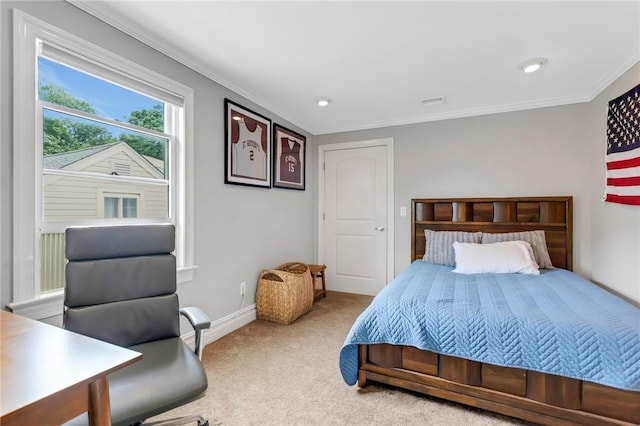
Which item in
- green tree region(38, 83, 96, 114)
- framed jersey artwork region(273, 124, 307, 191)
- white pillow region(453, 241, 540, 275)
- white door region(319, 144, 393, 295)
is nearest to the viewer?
green tree region(38, 83, 96, 114)

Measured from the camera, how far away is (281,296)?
2.93 metres

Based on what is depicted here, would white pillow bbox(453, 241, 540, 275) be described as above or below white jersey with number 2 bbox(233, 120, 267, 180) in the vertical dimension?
below

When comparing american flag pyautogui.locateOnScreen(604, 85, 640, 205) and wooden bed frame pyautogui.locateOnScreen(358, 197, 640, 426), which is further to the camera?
american flag pyautogui.locateOnScreen(604, 85, 640, 205)

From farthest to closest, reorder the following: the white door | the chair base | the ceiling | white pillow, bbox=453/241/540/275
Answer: the white door
white pillow, bbox=453/241/540/275
the ceiling
the chair base

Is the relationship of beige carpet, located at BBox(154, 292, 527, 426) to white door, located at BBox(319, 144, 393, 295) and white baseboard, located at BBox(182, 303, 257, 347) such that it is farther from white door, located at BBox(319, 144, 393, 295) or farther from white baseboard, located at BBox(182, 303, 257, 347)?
white door, located at BBox(319, 144, 393, 295)

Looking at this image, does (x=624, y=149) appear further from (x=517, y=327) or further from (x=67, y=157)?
(x=67, y=157)

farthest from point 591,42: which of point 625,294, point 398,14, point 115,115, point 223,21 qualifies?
point 115,115

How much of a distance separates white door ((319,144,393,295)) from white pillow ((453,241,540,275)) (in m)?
1.18

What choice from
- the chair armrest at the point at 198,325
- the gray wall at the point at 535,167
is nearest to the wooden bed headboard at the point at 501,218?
the gray wall at the point at 535,167

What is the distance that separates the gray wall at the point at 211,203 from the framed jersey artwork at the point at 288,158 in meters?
0.12

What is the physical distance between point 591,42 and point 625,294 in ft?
6.27

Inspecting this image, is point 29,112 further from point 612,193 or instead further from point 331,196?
point 612,193

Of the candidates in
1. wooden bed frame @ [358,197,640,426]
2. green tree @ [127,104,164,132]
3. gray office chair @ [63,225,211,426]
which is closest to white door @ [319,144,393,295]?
wooden bed frame @ [358,197,640,426]

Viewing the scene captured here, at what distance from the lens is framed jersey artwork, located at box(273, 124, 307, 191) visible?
344cm
